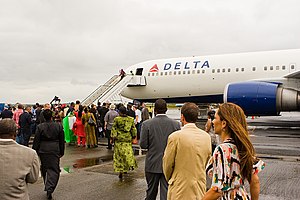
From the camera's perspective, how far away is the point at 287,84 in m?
17.8

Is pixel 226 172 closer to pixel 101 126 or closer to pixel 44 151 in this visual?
pixel 44 151

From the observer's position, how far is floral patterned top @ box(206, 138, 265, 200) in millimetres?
2561

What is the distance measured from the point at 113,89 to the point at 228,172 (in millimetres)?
21363

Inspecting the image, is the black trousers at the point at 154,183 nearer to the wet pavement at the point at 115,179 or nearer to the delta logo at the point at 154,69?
the wet pavement at the point at 115,179

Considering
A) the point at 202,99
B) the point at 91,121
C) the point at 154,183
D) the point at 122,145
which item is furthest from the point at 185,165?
the point at 202,99

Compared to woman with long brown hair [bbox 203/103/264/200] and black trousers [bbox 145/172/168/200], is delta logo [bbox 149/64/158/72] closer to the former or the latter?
black trousers [bbox 145/172/168/200]

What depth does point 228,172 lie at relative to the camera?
8.41 feet

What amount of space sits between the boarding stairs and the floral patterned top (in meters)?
20.8

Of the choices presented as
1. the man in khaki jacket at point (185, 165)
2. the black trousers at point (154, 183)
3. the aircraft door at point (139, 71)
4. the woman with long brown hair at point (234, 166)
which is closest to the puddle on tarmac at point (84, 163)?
the black trousers at point (154, 183)

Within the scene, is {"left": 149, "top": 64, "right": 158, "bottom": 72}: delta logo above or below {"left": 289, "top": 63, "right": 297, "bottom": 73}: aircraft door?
above

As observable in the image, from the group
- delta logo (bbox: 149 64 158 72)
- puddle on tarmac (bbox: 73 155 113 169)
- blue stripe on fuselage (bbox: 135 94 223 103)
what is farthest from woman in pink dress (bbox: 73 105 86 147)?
delta logo (bbox: 149 64 158 72)

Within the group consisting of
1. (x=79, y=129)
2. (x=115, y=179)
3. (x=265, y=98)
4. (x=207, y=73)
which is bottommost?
(x=115, y=179)

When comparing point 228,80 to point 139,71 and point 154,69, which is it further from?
point 139,71

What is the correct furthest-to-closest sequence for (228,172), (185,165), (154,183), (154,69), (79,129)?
1. (154,69)
2. (79,129)
3. (154,183)
4. (185,165)
5. (228,172)
